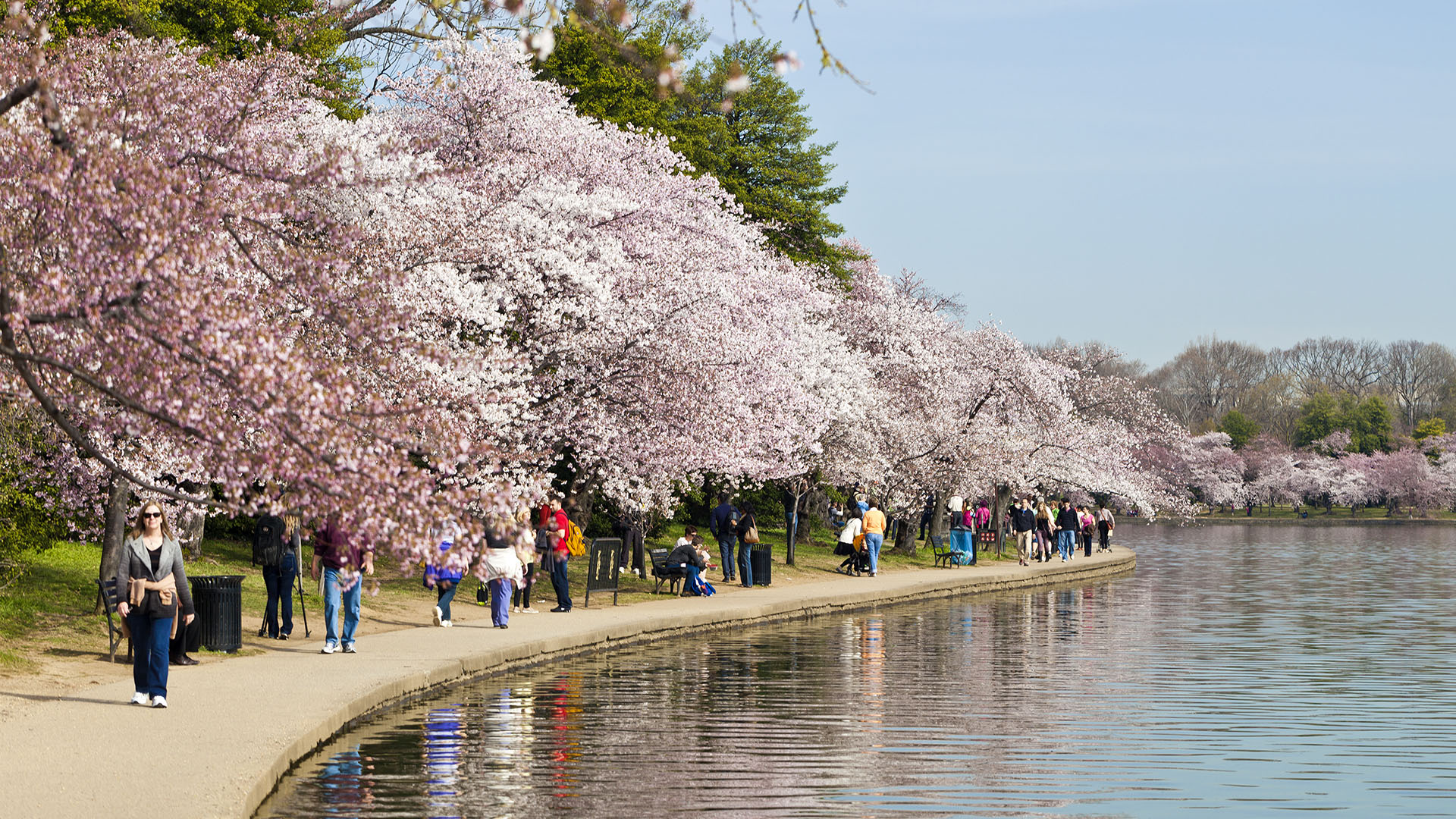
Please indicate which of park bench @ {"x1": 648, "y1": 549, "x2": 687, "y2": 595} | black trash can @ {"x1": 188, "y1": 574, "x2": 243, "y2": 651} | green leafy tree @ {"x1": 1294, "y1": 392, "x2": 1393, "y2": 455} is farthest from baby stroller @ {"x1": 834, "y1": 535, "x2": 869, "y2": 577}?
green leafy tree @ {"x1": 1294, "y1": 392, "x2": 1393, "y2": 455}

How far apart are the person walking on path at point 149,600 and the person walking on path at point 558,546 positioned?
35.3 ft

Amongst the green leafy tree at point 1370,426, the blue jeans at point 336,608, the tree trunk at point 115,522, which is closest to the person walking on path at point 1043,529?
the tree trunk at point 115,522

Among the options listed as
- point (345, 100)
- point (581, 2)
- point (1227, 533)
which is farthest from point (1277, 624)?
point (1227, 533)

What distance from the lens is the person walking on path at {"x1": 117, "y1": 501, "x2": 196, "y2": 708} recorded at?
41.5 feet

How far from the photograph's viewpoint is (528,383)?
27344 millimetres

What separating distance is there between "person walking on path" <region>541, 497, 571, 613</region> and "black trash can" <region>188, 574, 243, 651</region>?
6.82 m

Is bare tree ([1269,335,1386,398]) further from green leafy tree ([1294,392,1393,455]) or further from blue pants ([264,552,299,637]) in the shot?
blue pants ([264,552,299,637])

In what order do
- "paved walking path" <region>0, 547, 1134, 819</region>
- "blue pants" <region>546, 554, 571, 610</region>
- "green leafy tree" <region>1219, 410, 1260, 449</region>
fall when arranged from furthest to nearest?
"green leafy tree" <region>1219, 410, 1260, 449</region>
"blue pants" <region>546, 554, 571, 610</region>
"paved walking path" <region>0, 547, 1134, 819</region>

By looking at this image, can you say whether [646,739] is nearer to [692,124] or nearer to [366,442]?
[366,442]

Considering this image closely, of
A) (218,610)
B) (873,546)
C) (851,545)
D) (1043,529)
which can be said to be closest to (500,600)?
(218,610)

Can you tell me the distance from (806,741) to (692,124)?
141 feet

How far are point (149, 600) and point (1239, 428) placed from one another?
12731cm

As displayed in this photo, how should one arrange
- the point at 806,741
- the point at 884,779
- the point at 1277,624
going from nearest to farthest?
the point at 884,779, the point at 806,741, the point at 1277,624

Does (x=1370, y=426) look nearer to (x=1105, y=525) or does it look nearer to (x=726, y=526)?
(x=1105, y=525)
